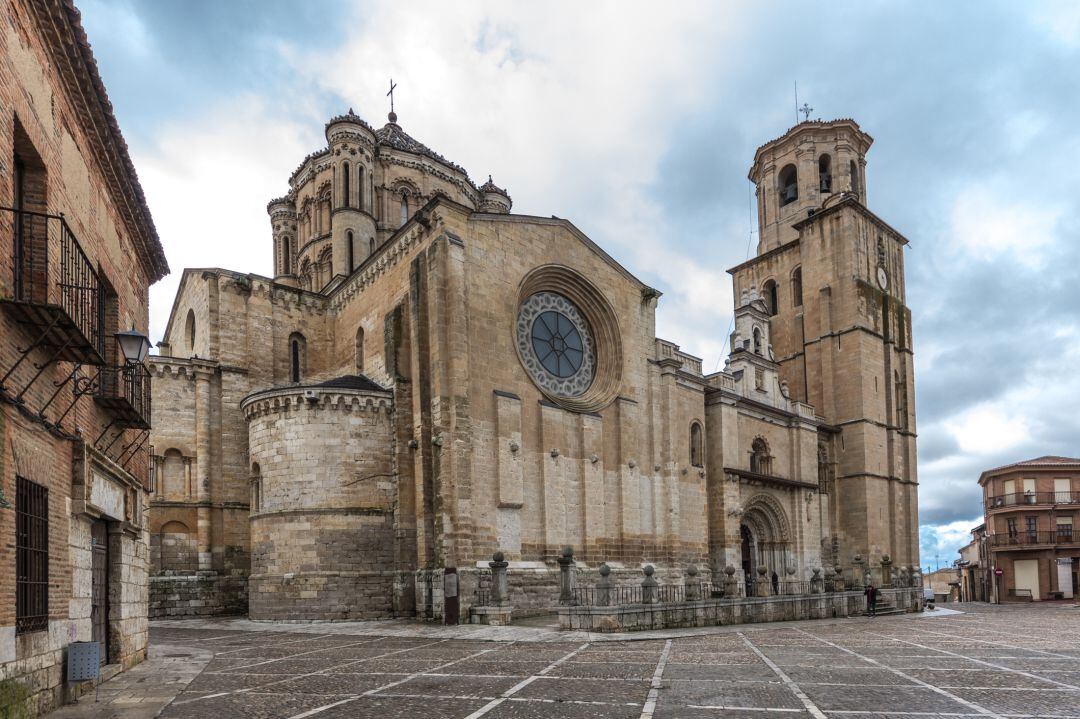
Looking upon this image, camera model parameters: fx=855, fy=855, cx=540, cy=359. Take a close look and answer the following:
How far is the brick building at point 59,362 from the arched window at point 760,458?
26770mm

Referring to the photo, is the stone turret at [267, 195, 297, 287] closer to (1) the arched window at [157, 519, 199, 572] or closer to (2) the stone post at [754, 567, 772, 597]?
(1) the arched window at [157, 519, 199, 572]

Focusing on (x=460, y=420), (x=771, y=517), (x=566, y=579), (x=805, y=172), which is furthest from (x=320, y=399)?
(x=805, y=172)

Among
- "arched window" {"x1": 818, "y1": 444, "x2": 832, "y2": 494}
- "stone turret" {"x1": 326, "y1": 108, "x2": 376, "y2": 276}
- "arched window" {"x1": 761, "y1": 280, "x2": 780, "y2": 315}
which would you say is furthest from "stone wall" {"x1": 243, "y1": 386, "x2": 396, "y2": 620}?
"arched window" {"x1": 761, "y1": 280, "x2": 780, "y2": 315}

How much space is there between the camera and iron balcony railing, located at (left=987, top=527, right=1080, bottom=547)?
47.6 meters

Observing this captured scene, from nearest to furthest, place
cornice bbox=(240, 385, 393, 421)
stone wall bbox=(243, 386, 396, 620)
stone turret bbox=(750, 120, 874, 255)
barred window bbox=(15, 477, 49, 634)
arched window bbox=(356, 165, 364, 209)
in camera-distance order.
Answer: barred window bbox=(15, 477, 49, 634), stone wall bbox=(243, 386, 396, 620), cornice bbox=(240, 385, 393, 421), arched window bbox=(356, 165, 364, 209), stone turret bbox=(750, 120, 874, 255)

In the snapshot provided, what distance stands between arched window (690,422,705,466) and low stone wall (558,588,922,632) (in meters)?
6.67

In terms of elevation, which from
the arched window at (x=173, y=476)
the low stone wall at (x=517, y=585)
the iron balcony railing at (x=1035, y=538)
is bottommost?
the iron balcony railing at (x=1035, y=538)

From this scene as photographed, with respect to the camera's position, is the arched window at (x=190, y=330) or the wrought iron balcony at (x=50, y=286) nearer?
the wrought iron balcony at (x=50, y=286)

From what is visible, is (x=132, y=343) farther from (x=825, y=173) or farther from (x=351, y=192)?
(x=825, y=173)

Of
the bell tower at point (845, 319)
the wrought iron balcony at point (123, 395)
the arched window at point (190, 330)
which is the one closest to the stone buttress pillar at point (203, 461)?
the arched window at point (190, 330)

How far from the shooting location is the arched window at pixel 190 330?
2977 cm

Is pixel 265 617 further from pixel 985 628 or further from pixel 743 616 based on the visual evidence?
pixel 985 628

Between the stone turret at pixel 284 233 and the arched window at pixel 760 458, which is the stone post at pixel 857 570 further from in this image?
the stone turret at pixel 284 233

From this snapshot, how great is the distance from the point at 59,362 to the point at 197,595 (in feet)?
58.8
